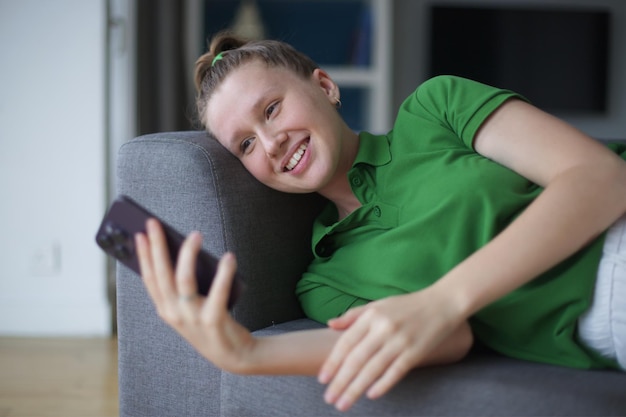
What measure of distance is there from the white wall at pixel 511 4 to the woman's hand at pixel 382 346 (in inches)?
162

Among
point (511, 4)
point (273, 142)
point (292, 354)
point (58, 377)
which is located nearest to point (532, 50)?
point (511, 4)

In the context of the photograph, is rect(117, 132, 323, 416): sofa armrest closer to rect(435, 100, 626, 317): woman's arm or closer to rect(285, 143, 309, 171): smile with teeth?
rect(285, 143, 309, 171): smile with teeth

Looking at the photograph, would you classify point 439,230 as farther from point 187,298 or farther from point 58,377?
point 58,377

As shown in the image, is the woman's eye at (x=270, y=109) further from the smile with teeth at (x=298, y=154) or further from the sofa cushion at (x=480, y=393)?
the sofa cushion at (x=480, y=393)

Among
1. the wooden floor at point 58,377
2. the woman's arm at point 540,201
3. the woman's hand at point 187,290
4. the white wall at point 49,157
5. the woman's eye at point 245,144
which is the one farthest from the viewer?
→ the white wall at point 49,157

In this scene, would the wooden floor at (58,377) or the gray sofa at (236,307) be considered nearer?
the gray sofa at (236,307)

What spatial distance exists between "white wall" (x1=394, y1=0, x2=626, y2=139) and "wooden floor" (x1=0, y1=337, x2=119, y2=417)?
2.90m

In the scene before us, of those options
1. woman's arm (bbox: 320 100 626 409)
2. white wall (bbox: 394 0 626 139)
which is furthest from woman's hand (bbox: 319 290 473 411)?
white wall (bbox: 394 0 626 139)

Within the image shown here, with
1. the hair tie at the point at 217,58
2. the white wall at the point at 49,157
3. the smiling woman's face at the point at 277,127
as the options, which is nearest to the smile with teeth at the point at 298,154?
the smiling woman's face at the point at 277,127

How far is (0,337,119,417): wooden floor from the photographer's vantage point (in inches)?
76.5

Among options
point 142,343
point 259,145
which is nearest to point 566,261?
point 259,145

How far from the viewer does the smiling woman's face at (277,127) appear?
4.02 ft

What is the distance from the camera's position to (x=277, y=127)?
4.01 feet

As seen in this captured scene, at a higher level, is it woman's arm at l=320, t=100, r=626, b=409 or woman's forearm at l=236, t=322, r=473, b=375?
woman's arm at l=320, t=100, r=626, b=409
